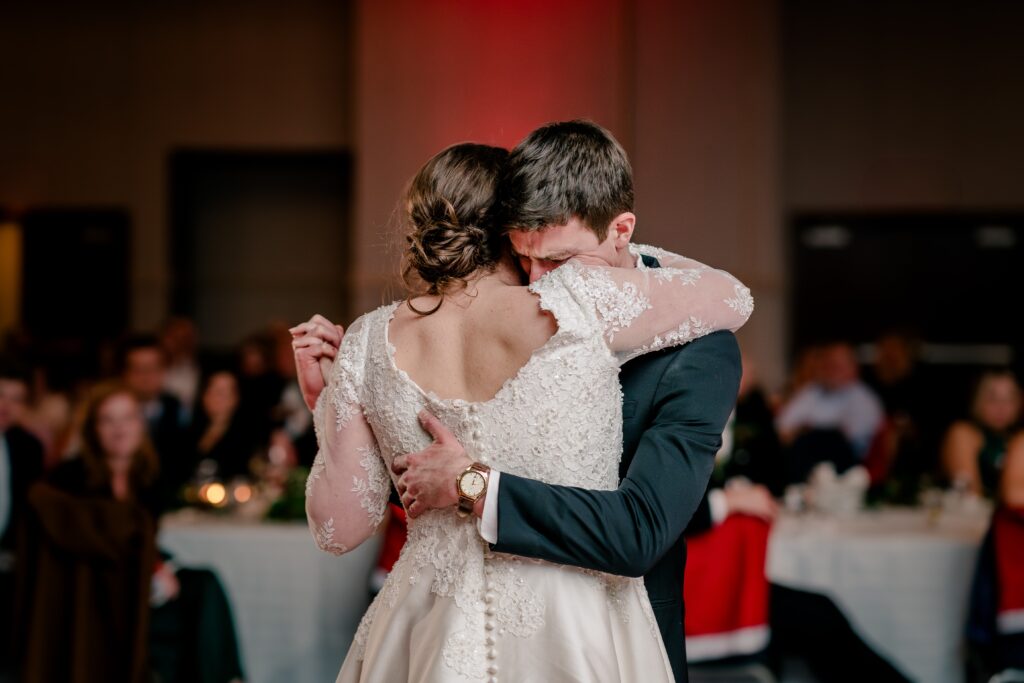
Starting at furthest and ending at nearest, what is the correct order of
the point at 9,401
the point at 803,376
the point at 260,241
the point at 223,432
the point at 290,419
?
1. the point at 260,241
2. the point at 803,376
3. the point at 290,419
4. the point at 223,432
5. the point at 9,401

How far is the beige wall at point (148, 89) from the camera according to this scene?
29.7 feet

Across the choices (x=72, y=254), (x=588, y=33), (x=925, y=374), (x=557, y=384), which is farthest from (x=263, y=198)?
(x=557, y=384)

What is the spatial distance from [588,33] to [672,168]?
3.51 ft

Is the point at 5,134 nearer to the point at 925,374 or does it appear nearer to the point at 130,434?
the point at 130,434

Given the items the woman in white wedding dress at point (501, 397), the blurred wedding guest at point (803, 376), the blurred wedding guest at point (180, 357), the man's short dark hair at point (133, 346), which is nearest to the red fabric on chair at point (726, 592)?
the woman in white wedding dress at point (501, 397)

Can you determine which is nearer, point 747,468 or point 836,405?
point 747,468

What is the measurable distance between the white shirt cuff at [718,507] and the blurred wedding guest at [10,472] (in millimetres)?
2046

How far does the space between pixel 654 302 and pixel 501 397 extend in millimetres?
240

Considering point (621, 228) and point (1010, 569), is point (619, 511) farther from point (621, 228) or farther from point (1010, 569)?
point (1010, 569)

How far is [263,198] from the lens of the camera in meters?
9.38

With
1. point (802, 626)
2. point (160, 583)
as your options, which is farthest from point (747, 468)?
point (160, 583)

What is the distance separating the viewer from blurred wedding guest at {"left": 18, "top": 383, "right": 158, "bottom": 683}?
3523 mm

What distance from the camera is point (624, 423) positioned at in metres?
1.69

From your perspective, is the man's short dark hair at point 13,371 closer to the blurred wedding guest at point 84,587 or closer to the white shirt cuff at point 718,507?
the blurred wedding guest at point 84,587
